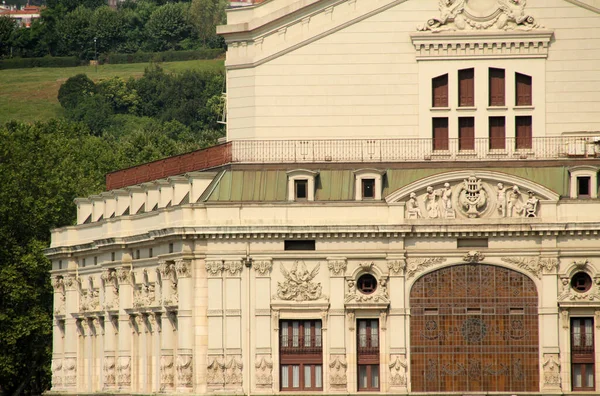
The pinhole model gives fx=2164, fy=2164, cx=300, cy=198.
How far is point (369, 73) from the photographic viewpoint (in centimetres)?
11931

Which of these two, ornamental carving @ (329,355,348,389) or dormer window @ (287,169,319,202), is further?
dormer window @ (287,169,319,202)

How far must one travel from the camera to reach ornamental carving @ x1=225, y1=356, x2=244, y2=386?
369 ft

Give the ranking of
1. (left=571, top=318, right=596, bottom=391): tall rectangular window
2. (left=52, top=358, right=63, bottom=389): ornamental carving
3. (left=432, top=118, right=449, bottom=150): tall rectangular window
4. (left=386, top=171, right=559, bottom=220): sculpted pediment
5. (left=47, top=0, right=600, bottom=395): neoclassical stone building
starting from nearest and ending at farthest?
(left=571, top=318, right=596, bottom=391): tall rectangular window
(left=47, top=0, right=600, bottom=395): neoclassical stone building
(left=386, top=171, right=559, bottom=220): sculpted pediment
(left=432, top=118, right=449, bottom=150): tall rectangular window
(left=52, top=358, right=63, bottom=389): ornamental carving

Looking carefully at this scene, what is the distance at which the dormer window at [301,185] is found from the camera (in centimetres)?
11450

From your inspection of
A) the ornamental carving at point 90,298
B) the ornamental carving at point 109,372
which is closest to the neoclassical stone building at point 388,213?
the ornamental carving at point 109,372

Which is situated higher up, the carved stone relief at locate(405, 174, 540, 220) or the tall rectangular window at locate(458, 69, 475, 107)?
the tall rectangular window at locate(458, 69, 475, 107)

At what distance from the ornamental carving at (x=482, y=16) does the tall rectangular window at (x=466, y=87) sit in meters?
2.48

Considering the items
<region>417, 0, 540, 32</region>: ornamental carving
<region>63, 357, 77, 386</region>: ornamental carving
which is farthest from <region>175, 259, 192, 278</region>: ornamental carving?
<region>63, 357, 77, 386</region>: ornamental carving

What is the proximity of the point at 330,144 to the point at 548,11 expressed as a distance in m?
13.9

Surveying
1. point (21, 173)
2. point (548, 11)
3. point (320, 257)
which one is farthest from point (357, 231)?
point (21, 173)

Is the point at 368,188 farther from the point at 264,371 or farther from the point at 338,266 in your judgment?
the point at 264,371

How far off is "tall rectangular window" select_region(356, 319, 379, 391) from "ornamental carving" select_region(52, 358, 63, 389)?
3135 centimetres

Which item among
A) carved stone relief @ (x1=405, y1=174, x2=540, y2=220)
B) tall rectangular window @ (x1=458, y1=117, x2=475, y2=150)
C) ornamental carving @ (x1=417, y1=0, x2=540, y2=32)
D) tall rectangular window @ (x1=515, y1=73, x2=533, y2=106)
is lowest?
carved stone relief @ (x1=405, y1=174, x2=540, y2=220)

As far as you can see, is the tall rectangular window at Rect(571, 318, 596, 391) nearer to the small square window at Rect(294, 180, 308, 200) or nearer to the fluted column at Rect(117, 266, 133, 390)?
the small square window at Rect(294, 180, 308, 200)
